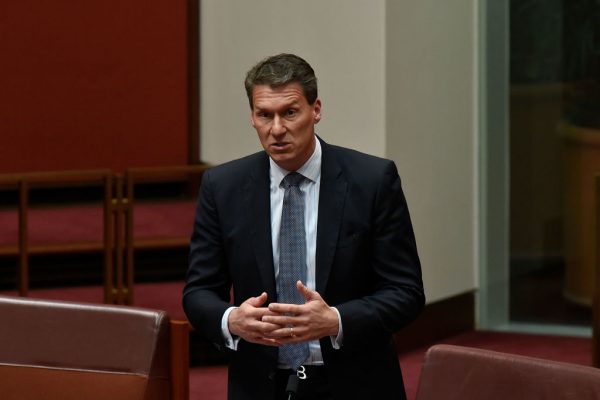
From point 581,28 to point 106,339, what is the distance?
3739 millimetres

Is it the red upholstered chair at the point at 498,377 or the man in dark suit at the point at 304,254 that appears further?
the man in dark suit at the point at 304,254

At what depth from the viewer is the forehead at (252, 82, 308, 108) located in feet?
9.09

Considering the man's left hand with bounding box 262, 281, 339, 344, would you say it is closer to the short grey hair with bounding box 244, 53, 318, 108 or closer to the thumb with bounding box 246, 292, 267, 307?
the thumb with bounding box 246, 292, 267, 307

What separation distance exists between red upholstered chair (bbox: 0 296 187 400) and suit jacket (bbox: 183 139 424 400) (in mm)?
140

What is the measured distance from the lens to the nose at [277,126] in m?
2.76

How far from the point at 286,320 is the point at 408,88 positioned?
10.3ft

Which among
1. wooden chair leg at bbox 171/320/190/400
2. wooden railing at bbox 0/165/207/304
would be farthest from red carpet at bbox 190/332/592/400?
wooden chair leg at bbox 171/320/190/400

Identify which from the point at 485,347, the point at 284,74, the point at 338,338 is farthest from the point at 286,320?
the point at 485,347

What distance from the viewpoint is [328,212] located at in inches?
113

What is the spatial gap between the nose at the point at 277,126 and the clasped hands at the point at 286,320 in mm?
310

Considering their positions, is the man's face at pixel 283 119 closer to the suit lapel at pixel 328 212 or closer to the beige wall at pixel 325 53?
the suit lapel at pixel 328 212

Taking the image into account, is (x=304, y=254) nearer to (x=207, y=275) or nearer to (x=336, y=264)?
(x=336, y=264)

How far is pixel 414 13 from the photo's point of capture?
223 inches

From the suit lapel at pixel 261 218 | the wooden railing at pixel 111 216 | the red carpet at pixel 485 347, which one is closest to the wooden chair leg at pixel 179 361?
the suit lapel at pixel 261 218
